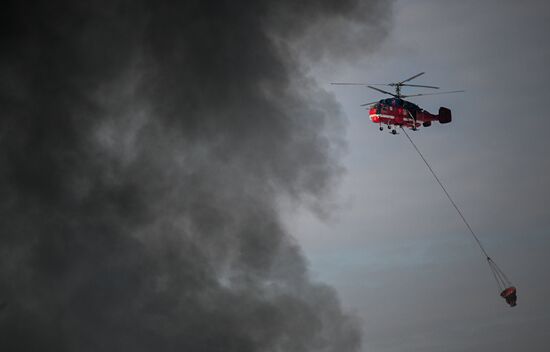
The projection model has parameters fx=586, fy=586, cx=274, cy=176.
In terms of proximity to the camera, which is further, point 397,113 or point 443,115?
point 443,115

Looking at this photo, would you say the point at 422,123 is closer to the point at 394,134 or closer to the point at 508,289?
the point at 394,134

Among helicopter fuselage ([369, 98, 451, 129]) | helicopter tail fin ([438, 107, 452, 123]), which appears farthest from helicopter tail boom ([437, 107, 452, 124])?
helicopter fuselage ([369, 98, 451, 129])

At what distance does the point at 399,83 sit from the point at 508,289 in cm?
2501

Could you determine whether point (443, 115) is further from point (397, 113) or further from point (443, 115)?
point (397, 113)

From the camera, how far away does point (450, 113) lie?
66125 millimetres

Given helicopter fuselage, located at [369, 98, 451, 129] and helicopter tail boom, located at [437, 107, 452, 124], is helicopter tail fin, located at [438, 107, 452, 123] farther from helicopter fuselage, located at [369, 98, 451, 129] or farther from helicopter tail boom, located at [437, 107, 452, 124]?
helicopter fuselage, located at [369, 98, 451, 129]

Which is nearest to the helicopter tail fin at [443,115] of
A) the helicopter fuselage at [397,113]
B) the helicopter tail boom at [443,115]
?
the helicopter tail boom at [443,115]

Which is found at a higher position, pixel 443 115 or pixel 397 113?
pixel 443 115

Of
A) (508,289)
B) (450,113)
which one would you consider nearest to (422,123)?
(450,113)

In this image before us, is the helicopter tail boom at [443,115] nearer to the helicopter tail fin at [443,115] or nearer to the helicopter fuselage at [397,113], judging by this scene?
the helicopter tail fin at [443,115]

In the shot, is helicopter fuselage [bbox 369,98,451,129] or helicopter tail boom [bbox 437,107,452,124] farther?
helicopter tail boom [bbox 437,107,452,124]

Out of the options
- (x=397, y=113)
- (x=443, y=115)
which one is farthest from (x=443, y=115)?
(x=397, y=113)

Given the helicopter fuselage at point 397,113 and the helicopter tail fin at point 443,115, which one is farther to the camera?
the helicopter tail fin at point 443,115

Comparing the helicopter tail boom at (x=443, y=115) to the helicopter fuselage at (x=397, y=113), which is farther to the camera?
the helicopter tail boom at (x=443, y=115)
